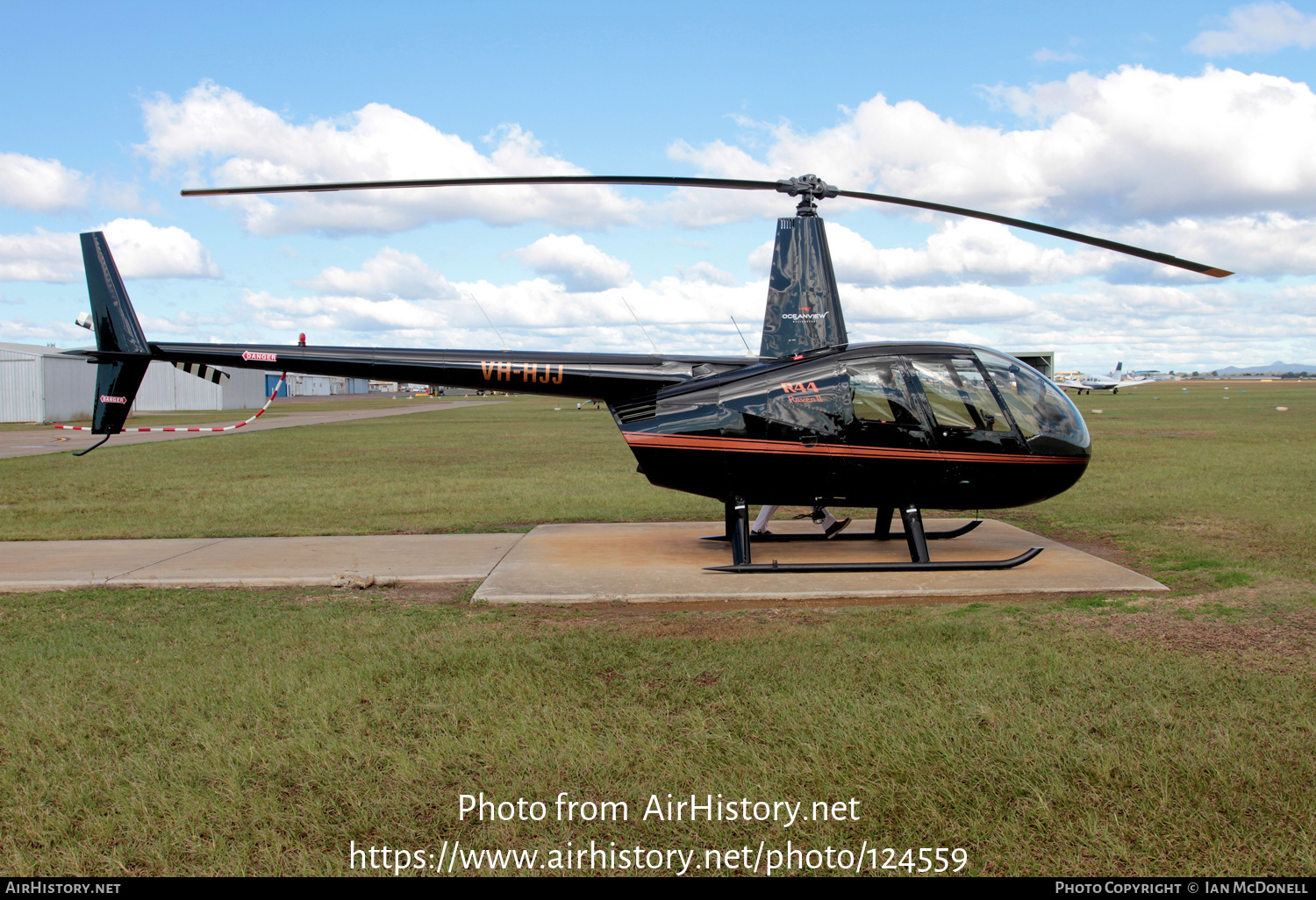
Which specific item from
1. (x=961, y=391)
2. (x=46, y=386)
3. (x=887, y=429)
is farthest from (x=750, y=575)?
(x=46, y=386)

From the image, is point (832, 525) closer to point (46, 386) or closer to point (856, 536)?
point (856, 536)

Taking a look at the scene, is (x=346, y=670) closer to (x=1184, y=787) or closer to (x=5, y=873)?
(x=5, y=873)

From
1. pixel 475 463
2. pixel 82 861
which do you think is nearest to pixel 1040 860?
pixel 82 861

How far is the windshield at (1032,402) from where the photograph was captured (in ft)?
27.7

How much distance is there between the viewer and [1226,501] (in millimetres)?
12906

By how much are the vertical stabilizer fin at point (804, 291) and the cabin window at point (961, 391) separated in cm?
110

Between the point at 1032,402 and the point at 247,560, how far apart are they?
26.9 ft

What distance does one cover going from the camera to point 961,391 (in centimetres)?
841

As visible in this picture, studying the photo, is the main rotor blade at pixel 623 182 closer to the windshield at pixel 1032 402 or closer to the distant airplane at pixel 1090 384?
the windshield at pixel 1032 402

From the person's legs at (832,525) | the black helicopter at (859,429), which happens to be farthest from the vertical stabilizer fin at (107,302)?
the person's legs at (832,525)

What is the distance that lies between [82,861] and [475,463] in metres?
17.7

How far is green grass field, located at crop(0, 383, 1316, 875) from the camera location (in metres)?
3.55

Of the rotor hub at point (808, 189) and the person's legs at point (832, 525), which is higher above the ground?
the rotor hub at point (808, 189)

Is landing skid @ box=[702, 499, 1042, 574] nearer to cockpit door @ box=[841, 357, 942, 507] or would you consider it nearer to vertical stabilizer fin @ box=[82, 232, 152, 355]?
cockpit door @ box=[841, 357, 942, 507]
